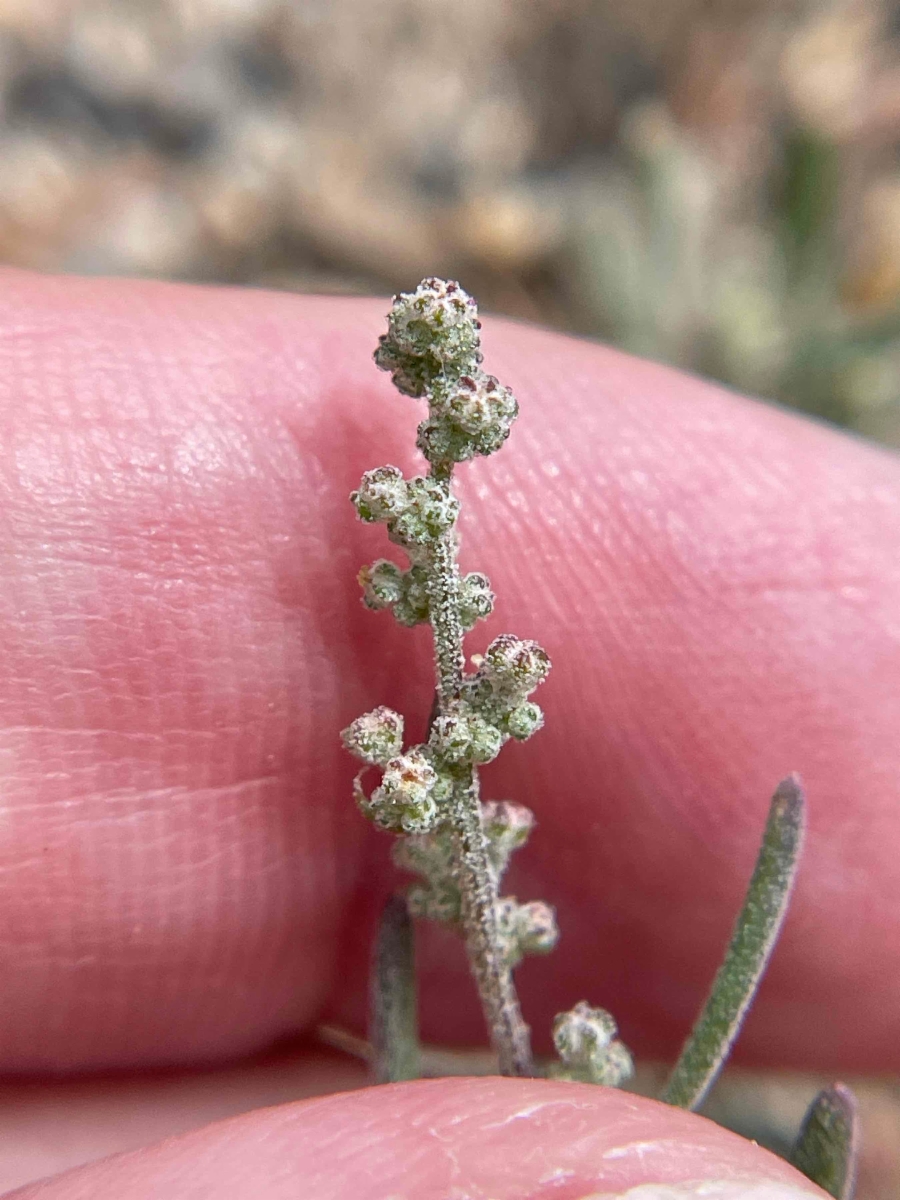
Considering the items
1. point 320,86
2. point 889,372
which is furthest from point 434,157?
point 889,372

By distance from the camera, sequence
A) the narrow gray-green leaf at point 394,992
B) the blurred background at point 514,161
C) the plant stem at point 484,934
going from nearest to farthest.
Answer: the plant stem at point 484,934 → the narrow gray-green leaf at point 394,992 → the blurred background at point 514,161

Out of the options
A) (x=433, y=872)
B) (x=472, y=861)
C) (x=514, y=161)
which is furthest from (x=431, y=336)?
(x=514, y=161)

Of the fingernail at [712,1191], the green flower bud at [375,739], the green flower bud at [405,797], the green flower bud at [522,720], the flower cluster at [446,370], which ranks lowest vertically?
the fingernail at [712,1191]

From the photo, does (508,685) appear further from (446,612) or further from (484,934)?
(484,934)

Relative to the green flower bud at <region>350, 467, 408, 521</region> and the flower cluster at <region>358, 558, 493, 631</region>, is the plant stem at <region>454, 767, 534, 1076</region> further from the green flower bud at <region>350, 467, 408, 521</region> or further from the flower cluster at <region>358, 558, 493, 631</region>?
the green flower bud at <region>350, 467, 408, 521</region>

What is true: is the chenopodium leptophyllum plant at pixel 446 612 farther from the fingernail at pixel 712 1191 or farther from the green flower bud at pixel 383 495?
the fingernail at pixel 712 1191

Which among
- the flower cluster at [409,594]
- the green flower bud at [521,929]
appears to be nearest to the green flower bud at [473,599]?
the flower cluster at [409,594]
